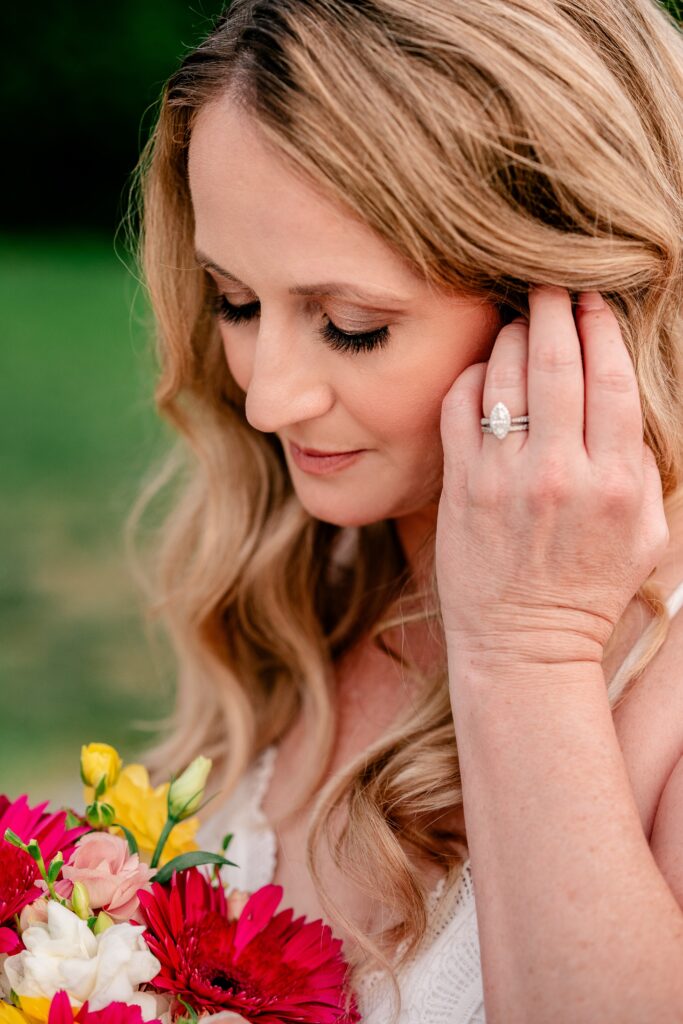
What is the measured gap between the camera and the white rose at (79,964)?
1.21m

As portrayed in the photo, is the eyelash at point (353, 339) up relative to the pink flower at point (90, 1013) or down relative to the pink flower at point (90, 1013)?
up

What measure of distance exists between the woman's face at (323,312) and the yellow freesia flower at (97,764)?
53cm

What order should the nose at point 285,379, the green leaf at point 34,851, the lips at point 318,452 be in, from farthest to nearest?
the lips at point 318,452 < the nose at point 285,379 < the green leaf at point 34,851

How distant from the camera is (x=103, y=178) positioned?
23.3 ft

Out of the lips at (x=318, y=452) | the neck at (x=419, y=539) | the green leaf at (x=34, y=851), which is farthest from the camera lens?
the neck at (x=419, y=539)

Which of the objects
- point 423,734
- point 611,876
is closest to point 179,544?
point 423,734

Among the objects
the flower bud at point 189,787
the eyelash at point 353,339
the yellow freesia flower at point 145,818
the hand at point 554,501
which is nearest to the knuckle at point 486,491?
the hand at point 554,501

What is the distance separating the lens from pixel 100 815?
148 cm

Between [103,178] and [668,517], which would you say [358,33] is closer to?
[668,517]

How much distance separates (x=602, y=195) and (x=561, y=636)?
583mm

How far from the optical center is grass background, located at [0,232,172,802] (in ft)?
15.1

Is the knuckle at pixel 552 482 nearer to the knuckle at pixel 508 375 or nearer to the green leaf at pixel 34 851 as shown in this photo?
the knuckle at pixel 508 375

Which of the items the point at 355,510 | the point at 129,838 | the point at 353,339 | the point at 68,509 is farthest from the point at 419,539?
the point at 68,509

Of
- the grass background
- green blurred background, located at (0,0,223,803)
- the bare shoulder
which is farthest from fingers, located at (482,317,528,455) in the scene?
green blurred background, located at (0,0,223,803)
